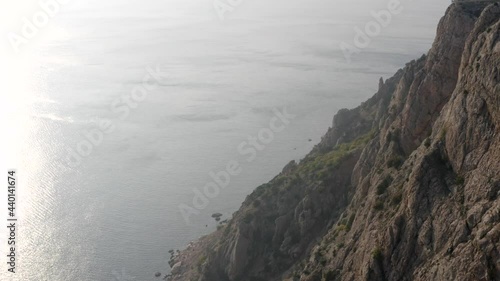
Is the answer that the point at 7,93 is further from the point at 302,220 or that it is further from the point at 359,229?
the point at 359,229

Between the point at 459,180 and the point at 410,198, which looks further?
the point at 410,198

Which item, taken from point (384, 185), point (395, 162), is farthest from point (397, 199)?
point (395, 162)

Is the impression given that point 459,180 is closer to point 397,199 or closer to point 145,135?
point 397,199

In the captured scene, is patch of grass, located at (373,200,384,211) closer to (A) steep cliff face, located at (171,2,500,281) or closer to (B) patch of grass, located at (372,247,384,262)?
(A) steep cliff face, located at (171,2,500,281)

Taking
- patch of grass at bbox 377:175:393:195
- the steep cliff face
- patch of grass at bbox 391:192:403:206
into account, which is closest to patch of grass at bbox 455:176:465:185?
the steep cliff face

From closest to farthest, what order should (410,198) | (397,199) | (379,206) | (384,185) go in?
(410,198), (397,199), (379,206), (384,185)

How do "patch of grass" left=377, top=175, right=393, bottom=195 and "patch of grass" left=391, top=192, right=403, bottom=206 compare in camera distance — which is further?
"patch of grass" left=377, top=175, right=393, bottom=195

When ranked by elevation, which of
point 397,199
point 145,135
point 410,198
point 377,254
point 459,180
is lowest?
point 377,254

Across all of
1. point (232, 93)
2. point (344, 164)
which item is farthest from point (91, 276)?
point (232, 93)
